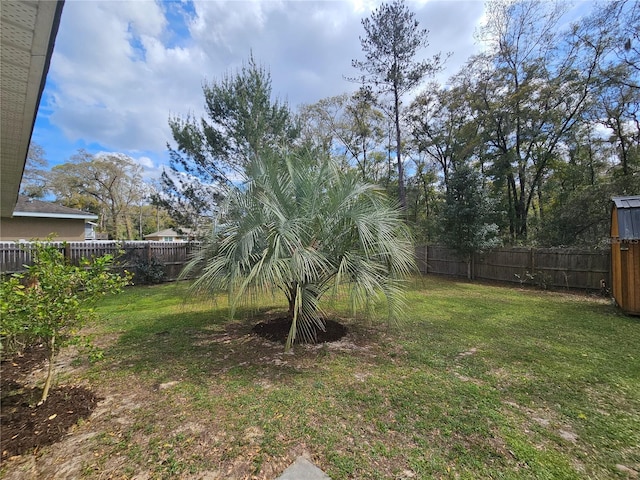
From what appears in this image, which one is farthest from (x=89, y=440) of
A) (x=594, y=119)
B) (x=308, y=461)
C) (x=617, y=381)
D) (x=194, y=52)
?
(x=594, y=119)

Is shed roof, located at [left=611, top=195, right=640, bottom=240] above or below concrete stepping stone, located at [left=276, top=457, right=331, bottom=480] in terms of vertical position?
above

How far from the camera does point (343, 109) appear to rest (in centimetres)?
1809

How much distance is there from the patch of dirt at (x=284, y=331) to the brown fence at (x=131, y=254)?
4514 mm

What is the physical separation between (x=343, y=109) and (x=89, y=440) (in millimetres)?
19167

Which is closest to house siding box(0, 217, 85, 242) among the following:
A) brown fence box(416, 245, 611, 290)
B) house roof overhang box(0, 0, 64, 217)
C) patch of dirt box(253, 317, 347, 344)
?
house roof overhang box(0, 0, 64, 217)

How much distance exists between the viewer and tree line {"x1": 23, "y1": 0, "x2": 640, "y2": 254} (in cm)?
1010

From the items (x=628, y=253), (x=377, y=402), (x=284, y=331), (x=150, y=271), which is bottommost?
(x=377, y=402)

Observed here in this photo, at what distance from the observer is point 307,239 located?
12.0ft

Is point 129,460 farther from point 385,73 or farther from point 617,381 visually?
point 385,73

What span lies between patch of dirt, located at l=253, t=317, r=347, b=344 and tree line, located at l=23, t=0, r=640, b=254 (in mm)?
4050

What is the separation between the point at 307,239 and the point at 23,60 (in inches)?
112

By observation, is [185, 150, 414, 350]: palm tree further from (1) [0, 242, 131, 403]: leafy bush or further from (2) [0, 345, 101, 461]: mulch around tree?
(2) [0, 345, 101, 461]: mulch around tree

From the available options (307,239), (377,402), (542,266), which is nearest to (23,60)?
(307,239)

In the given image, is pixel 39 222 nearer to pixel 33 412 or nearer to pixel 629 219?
pixel 33 412
